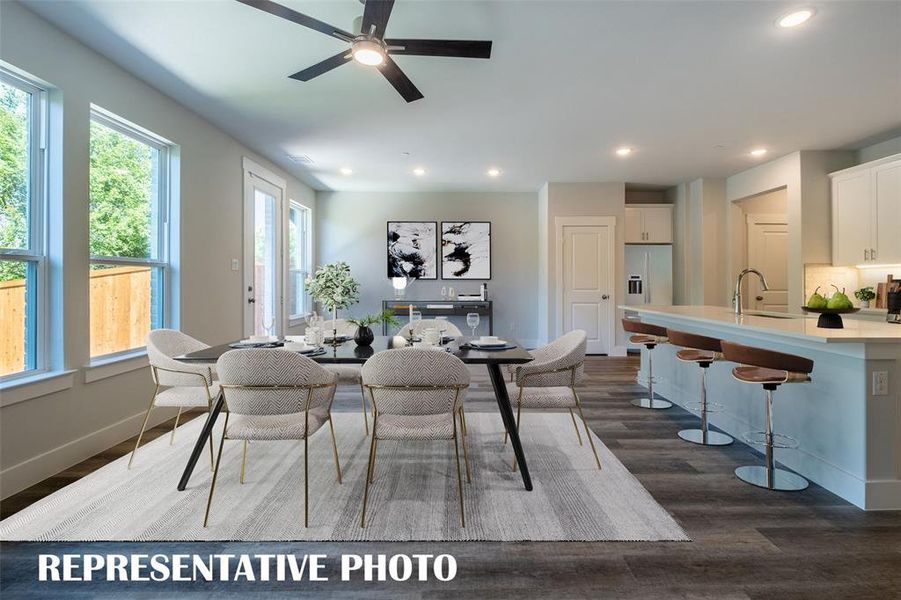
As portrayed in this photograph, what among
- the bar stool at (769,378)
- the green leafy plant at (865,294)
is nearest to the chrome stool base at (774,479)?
the bar stool at (769,378)

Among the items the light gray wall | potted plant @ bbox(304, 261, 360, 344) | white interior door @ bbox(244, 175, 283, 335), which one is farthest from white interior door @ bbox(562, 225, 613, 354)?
potted plant @ bbox(304, 261, 360, 344)

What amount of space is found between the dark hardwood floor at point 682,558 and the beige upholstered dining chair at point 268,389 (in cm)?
43

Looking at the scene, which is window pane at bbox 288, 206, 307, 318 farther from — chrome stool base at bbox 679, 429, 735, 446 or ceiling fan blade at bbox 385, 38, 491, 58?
chrome stool base at bbox 679, 429, 735, 446

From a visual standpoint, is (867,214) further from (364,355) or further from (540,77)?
(364,355)

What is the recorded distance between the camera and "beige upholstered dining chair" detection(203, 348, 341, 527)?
6.60ft

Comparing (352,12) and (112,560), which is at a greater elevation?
(352,12)

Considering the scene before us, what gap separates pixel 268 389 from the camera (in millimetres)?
2043

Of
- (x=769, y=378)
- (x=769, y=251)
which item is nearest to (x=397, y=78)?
(x=769, y=378)

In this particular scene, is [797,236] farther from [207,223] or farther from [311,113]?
[207,223]

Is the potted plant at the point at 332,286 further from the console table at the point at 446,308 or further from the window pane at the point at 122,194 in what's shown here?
the console table at the point at 446,308

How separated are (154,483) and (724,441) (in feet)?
11.8

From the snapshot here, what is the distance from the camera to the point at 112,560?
1.79 metres

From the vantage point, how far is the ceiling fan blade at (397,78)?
2542mm

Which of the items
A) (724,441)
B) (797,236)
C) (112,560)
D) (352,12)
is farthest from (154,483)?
(797,236)
